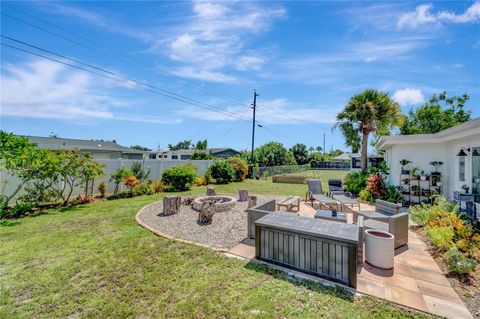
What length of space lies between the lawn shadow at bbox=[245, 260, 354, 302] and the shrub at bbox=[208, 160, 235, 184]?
11.6 meters

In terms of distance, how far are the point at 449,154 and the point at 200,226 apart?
910 cm

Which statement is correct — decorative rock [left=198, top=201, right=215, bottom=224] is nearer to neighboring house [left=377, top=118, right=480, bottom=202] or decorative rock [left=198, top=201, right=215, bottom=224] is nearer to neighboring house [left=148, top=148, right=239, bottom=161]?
neighboring house [left=377, top=118, right=480, bottom=202]

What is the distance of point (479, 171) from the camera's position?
571cm

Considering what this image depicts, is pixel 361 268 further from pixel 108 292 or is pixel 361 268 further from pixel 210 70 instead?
pixel 210 70

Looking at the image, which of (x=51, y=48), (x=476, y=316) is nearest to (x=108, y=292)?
(x=476, y=316)

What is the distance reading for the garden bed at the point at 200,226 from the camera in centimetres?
477

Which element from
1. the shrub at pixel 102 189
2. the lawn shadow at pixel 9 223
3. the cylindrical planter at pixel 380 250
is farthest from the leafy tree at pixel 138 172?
the cylindrical planter at pixel 380 250

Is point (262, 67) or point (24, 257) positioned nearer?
point (24, 257)

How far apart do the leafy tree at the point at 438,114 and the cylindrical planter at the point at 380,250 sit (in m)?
23.0

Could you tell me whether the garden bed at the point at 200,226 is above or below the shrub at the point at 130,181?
below

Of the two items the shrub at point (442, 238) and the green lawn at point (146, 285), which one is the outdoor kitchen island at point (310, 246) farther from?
the shrub at point (442, 238)

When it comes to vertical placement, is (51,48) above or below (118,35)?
below

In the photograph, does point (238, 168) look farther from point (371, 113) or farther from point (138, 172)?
point (371, 113)

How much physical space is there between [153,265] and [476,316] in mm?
4348
